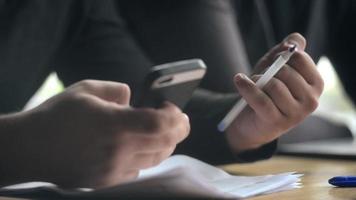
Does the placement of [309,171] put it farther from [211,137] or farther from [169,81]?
[169,81]

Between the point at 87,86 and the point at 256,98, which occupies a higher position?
the point at 87,86

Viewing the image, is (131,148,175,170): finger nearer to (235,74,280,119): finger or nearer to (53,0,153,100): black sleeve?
(235,74,280,119): finger

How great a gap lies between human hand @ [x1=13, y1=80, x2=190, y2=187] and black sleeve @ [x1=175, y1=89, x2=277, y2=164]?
0.25 m

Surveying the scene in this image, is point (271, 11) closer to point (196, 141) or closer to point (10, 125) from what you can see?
point (196, 141)

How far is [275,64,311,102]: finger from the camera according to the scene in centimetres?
67

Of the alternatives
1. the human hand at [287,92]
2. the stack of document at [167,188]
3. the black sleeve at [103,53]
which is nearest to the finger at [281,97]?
the human hand at [287,92]

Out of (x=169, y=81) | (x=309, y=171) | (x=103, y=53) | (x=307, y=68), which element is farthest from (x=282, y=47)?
(x=103, y=53)

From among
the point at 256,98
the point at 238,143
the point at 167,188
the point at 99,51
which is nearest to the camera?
the point at 167,188

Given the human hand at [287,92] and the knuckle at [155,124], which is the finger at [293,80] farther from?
the knuckle at [155,124]

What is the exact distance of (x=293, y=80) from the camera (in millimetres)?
669

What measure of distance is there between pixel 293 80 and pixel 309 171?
0.40 feet

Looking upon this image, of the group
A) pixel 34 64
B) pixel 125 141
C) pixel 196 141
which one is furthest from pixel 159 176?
pixel 34 64

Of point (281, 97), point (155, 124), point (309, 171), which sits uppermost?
point (155, 124)

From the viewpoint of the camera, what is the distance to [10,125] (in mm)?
528
